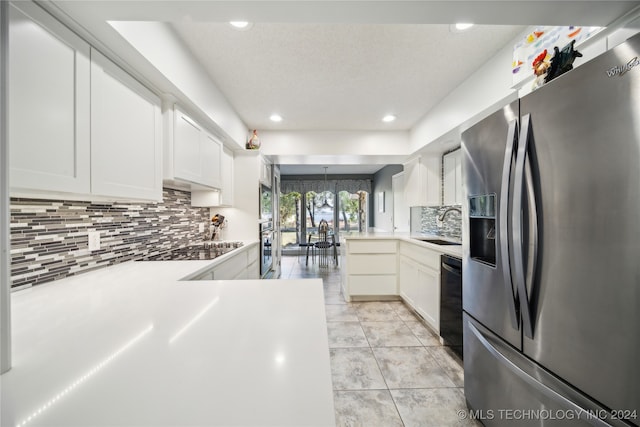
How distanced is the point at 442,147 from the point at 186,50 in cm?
283

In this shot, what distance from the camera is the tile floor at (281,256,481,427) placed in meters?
1.50

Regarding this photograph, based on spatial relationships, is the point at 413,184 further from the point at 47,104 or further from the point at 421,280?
the point at 47,104

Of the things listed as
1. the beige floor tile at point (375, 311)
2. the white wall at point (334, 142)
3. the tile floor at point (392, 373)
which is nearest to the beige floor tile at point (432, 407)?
the tile floor at point (392, 373)

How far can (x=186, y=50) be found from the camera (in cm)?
183

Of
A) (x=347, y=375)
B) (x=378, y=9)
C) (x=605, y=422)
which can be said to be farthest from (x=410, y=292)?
(x=378, y=9)

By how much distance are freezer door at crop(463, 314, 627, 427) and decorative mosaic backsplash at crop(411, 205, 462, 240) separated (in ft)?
5.60

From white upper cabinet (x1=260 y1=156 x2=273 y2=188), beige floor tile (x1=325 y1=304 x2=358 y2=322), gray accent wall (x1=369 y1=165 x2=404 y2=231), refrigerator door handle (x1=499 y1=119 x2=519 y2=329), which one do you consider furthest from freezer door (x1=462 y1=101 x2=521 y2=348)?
gray accent wall (x1=369 y1=165 x2=404 y2=231)

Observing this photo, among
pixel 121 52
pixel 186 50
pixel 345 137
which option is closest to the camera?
pixel 121 52

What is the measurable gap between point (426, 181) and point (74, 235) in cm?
349

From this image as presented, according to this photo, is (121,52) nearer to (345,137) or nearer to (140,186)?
(140,186)

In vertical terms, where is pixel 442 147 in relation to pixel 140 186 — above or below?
above

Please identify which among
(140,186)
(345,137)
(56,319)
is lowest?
(56,319)

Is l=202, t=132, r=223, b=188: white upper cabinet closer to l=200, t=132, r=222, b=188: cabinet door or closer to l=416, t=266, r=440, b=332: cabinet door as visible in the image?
l=200, t=132, r=222, b=188: cabinet door

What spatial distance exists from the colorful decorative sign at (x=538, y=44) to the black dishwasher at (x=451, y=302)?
132 cm
